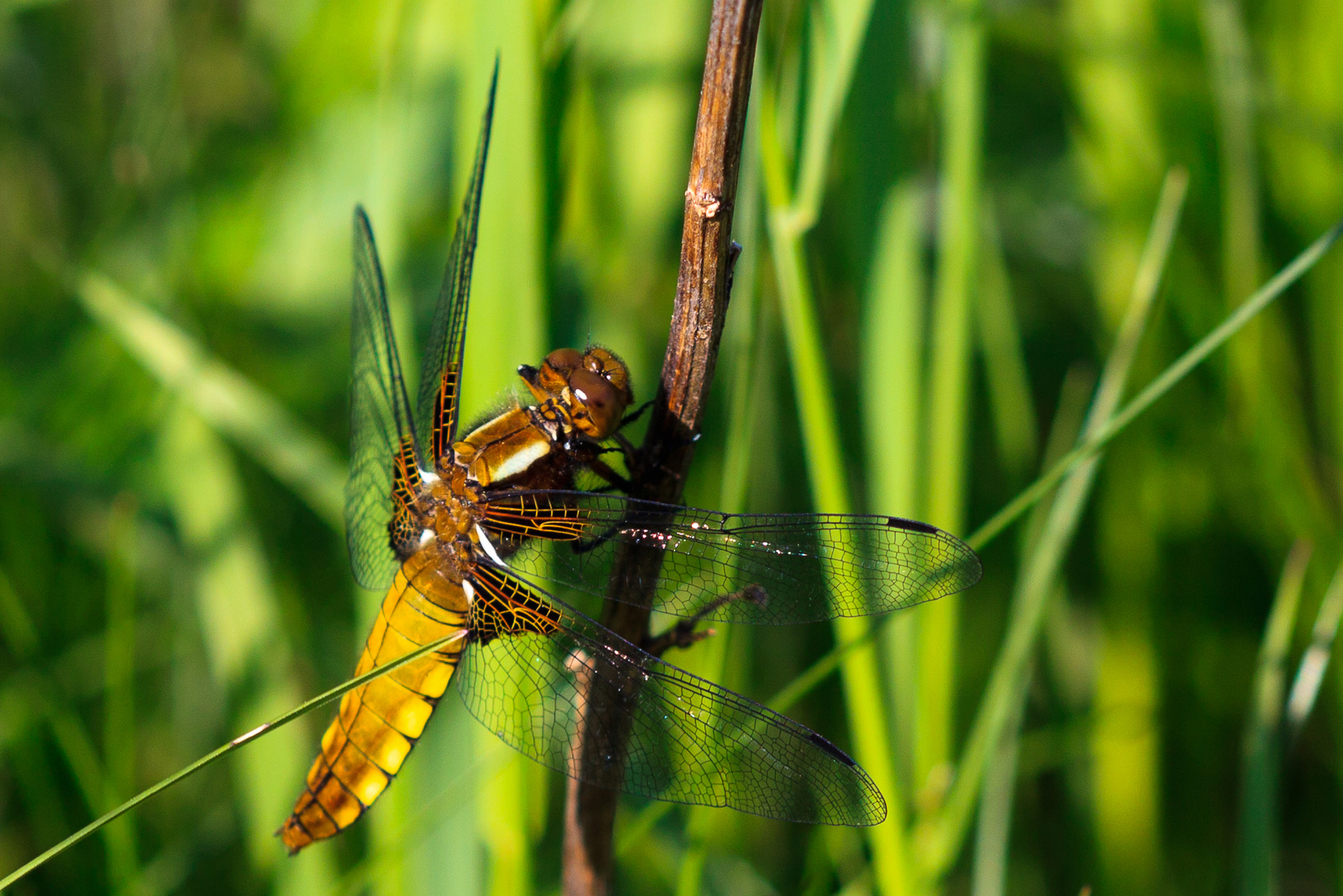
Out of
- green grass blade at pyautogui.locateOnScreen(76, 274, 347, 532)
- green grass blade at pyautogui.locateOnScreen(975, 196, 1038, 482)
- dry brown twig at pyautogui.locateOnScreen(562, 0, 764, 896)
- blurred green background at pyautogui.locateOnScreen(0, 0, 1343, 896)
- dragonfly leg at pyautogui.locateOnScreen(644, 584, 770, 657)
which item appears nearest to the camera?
dry brown twig at pyautogui.locateOnScreen(562, 0, 764, 896)

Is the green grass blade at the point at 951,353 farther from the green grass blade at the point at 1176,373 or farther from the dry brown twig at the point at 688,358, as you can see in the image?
the dry brown twig at the point at 688,358

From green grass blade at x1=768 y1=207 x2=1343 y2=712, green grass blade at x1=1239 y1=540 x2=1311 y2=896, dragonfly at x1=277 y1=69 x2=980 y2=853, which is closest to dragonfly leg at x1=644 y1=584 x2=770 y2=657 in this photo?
dragonfly at x1=277 y1=69 x2=980 y2=853

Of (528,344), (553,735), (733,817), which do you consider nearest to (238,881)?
(733,817)

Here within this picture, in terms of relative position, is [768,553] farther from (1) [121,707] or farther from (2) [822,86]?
(1) [121,707]

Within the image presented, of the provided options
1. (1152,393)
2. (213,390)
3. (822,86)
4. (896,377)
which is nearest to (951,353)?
(896,377)

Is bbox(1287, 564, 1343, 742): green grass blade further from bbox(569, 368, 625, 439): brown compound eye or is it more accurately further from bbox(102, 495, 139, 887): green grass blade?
bbox(102, 495, 139, 887): green grass blade
